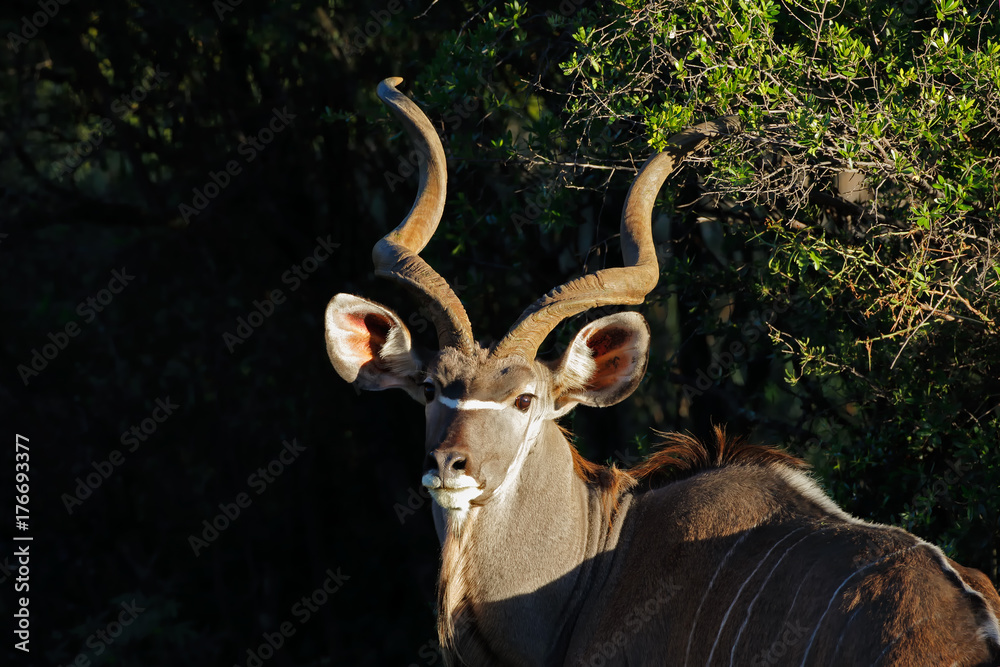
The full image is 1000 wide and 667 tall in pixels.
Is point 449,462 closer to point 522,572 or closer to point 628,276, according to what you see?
point 522,572

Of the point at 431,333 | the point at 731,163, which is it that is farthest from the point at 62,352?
the point at 731,163

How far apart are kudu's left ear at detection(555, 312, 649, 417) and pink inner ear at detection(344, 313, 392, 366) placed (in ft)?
1.77

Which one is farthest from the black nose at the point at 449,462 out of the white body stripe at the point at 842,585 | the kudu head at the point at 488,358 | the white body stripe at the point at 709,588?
the white body stripe at the point at 842,585

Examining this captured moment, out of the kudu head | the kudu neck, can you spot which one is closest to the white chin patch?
the kudu head

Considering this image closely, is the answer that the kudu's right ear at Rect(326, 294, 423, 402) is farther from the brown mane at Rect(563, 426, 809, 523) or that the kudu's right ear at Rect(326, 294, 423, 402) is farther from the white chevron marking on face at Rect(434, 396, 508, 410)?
the brown mane at Rect(563, 426, 809, 523)

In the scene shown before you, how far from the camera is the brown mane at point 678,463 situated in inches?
117

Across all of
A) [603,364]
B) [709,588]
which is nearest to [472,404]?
[603,364]

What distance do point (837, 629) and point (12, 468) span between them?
4960 millimetres

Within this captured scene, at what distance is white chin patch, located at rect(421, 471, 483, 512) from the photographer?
2465 millimetres

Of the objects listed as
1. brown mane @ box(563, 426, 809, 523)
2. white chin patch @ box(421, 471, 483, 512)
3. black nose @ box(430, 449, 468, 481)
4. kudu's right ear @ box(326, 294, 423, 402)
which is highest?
kudu's right ear @ box(326, 294, 423, 402)

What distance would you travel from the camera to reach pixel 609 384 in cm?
293

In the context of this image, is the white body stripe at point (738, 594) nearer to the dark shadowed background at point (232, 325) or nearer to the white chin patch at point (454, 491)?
the white chin patch at point (454, 491)

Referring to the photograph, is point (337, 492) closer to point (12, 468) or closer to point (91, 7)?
point (12, 468)

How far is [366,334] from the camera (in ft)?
9.77
